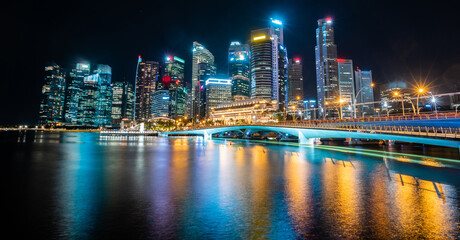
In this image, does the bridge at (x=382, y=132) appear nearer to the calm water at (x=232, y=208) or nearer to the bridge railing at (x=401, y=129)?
the bridge railing at (x=401, y=129)

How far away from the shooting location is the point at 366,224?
9.25m

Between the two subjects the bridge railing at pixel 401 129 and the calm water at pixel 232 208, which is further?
the bridge railing at pixel 401 129

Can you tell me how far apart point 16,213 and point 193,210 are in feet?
27.9

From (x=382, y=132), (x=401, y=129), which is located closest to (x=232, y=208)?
(x=401, y=129)

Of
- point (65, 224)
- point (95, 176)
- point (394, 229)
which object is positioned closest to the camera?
point (394, 229)

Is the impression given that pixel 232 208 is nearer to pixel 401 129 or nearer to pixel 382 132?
pixel 401 129

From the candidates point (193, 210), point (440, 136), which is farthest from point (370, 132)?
point (193, 210)

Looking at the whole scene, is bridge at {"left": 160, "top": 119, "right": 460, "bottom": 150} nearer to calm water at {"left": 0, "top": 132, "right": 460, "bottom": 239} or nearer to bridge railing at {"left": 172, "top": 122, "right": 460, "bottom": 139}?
bridge railing at {"left": 172, "top": 122, "right": 460, "bottom": 139}

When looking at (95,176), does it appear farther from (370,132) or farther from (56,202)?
(370,132)

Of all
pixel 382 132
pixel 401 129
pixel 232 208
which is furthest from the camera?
pixel 382 132

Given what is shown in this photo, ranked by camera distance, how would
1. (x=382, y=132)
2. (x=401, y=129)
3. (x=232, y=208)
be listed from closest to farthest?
(x=232, y=208) < (x=401, y=129) < (x=382, y=132)

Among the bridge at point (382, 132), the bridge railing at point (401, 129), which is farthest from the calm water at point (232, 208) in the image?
the bridge railing at point (401, 129)

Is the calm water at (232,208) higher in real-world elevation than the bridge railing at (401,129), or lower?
lower

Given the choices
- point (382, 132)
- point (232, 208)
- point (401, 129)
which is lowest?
point (232, 208)
